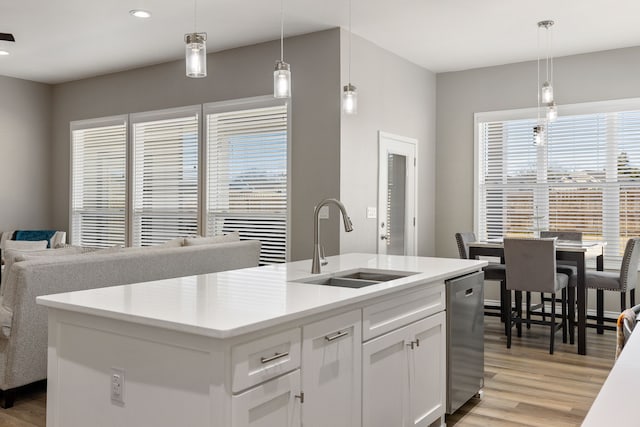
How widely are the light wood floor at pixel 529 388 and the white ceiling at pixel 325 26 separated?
9.39 ft

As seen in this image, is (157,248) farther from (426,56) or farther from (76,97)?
(76,97)

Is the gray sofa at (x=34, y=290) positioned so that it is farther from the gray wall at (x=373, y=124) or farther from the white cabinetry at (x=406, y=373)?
the gray wall at (x=373, y=124)

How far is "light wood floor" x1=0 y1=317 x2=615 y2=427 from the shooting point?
3.23 meters

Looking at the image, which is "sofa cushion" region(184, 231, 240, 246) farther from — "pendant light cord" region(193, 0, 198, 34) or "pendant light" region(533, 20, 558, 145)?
"pendant light" region(533, 20, 558, 145)

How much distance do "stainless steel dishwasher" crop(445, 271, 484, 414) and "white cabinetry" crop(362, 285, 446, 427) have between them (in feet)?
0.28

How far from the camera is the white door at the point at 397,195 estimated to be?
19.1 feet

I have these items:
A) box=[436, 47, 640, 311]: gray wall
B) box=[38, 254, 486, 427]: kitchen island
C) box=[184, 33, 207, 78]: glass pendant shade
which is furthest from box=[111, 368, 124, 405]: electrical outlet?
box=[436, 47, 640, 311]: gray wall

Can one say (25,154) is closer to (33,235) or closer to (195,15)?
(33,235)

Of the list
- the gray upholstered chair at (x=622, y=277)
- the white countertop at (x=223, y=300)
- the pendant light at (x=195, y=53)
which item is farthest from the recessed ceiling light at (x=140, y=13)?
the gray upholstered chair at (x=622, y=277)

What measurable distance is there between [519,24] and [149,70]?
13.5ft

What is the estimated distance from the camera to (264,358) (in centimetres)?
183

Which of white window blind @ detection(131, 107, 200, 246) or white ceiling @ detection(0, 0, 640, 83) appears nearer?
white ceiling @ detection(0, 0, 640, 83)

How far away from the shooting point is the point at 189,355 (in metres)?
1.74

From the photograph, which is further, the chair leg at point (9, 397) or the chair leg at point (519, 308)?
the chair leg at point (519, 308)
